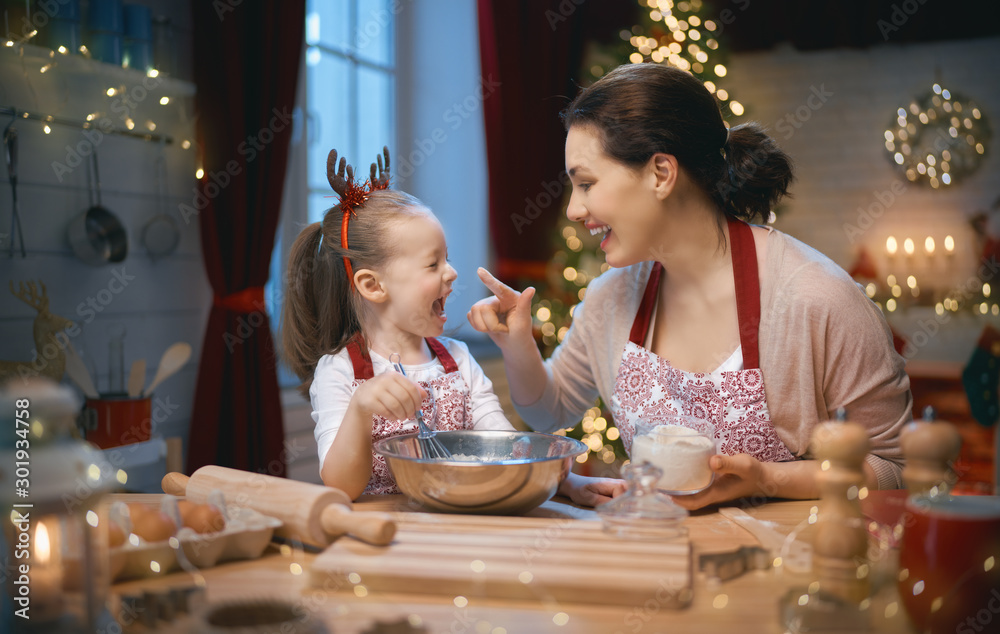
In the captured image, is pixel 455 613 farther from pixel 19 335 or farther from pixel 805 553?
pixel 19 335

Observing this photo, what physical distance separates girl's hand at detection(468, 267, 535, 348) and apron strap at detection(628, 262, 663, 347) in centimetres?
24

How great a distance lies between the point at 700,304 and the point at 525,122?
2.89 meters

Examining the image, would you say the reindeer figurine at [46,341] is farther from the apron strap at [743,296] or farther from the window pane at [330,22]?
the window pane at [330,22]

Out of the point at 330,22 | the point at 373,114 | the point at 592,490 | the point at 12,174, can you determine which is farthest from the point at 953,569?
the point at 373,114

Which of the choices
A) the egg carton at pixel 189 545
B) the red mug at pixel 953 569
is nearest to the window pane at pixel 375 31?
the egg carton at pixel 189 545

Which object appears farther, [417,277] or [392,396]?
[417,277]

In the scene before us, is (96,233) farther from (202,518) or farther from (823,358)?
(823,358)

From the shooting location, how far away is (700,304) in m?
Answer: 1.67

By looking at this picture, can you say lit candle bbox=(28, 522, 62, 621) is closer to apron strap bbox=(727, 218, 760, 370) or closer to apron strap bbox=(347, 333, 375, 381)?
apron strap bbox=(347, 333, 375, 381)

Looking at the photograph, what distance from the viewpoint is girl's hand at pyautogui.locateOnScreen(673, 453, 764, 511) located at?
1.15 meters

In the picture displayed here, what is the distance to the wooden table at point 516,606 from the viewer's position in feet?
2.53

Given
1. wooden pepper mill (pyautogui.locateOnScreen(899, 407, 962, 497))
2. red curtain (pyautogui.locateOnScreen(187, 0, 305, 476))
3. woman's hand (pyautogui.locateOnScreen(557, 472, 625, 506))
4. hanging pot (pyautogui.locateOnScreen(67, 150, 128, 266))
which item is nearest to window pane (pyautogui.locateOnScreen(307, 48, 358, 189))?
red curtain (pyautogui.locateOnScreen(187, 0, 305, 476))

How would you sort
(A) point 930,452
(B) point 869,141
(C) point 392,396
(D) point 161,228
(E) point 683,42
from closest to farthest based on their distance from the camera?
(A) point 930,452 → (C) point 392,396 → (D) point 161,228 → (E) point 683,42 → (B) point 869,141

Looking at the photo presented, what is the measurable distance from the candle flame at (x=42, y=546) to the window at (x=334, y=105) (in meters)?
2.27
